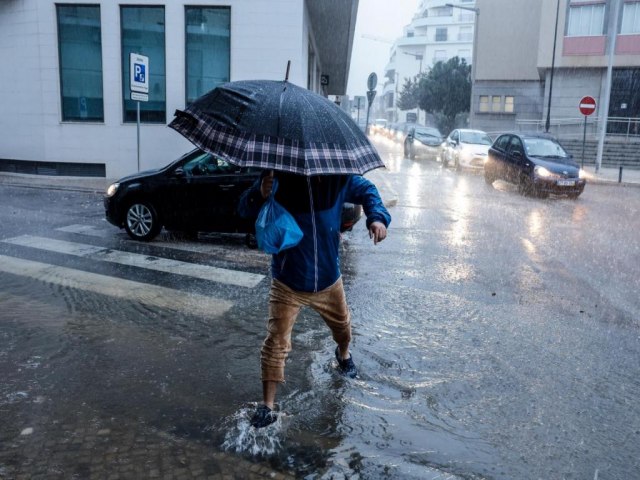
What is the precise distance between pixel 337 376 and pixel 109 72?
1458 centimetres

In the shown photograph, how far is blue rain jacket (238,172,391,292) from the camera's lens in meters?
3.51

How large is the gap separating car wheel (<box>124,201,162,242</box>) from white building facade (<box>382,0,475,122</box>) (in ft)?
278

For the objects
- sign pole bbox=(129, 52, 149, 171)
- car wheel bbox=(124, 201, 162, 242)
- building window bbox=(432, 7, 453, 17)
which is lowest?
car wheel bbox=(124, 201, 162, 242)

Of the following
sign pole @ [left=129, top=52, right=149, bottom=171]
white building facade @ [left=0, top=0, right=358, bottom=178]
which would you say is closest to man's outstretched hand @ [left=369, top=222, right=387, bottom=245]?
sign pole @ [left=129, top=52, right=149, bottom=171]

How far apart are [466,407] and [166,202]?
5943mm

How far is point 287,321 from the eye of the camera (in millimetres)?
3648

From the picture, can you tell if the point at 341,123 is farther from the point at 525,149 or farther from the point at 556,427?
the point at 525,149

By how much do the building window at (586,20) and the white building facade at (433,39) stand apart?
53.4 metres

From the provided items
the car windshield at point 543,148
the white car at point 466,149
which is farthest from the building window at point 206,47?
the white car at point 466,149

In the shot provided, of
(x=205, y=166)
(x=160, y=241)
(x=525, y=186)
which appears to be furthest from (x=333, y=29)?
(x=160, y=241)

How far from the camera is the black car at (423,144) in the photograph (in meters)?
29.9

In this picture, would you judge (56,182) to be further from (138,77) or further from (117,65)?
(138,77)

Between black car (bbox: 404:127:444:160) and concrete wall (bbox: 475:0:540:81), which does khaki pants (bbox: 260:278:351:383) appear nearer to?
black car (bbox: 404:127:444:160)

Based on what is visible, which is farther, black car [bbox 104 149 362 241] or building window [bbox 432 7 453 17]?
building window [bbox 432 7 453 17]
